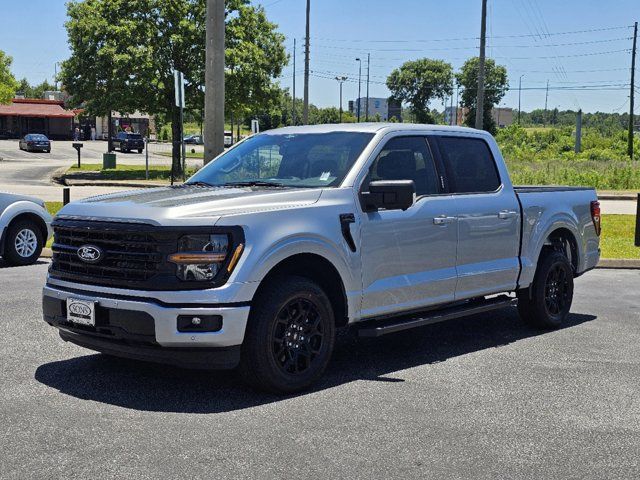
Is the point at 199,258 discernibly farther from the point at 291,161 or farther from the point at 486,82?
the point at 486,82

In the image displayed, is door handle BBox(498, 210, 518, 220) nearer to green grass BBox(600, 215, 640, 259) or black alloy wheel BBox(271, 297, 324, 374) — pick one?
black alloy wheel BBox(271, 297, 324, 374)

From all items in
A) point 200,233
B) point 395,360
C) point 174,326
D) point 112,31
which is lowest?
point 395,360

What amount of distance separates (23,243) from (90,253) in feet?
22.3

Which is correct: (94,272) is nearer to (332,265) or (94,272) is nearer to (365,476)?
(332,265)

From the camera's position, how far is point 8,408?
5.48 m

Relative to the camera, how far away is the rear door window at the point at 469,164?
751 centimetres

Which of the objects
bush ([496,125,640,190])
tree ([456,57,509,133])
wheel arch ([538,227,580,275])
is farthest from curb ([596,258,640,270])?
tree ([456,57,509,133])

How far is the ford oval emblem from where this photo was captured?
19.1 ft

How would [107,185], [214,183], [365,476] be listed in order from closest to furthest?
[365,476] < [214,183] < [107,185]

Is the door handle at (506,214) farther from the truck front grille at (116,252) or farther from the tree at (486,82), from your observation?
the tree at (486,82)

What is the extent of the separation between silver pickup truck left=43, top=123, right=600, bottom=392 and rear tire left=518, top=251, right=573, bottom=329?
0.22 metres

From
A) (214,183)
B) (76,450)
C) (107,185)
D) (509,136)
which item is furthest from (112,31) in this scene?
(509,136)

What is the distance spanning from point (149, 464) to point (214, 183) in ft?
10.1

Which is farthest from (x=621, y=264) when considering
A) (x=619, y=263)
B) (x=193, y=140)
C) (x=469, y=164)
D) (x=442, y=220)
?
(x=193, y=140)
